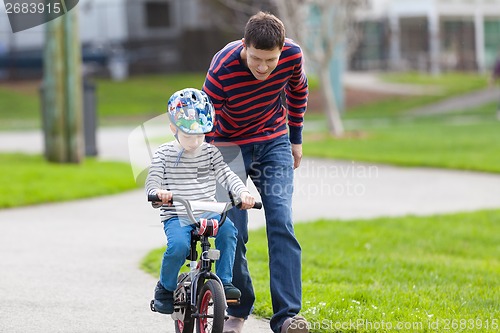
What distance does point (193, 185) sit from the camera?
16.8 ft

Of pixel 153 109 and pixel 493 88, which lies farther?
pixel 493 88

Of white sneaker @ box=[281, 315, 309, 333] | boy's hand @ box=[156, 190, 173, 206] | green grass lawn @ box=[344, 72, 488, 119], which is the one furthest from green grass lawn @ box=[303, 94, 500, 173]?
boy's hand @ box=[156, 190, 173, 206]

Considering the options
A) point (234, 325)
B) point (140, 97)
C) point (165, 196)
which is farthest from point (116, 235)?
point (140, 97)

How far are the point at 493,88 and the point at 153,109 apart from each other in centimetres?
1230

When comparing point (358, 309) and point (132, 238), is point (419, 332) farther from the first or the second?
point (132, 238)

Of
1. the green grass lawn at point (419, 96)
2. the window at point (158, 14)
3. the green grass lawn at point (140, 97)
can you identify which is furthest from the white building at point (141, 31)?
the green grass lawn at point (419, 96)

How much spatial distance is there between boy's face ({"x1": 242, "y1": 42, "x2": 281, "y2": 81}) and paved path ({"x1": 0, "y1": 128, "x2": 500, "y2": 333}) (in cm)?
150

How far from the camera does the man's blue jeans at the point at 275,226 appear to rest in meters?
5.27

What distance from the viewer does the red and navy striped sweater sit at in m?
5.26

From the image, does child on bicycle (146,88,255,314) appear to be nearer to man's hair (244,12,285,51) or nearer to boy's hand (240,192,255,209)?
boy's hand (240,192,255,209)

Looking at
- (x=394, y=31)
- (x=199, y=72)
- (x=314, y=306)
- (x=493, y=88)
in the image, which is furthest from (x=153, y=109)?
(x=314, y=306)

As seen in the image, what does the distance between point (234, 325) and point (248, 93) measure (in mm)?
1240

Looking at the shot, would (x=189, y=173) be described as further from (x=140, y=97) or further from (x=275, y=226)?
(x=140, y=97)

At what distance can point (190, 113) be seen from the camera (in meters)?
4.99
